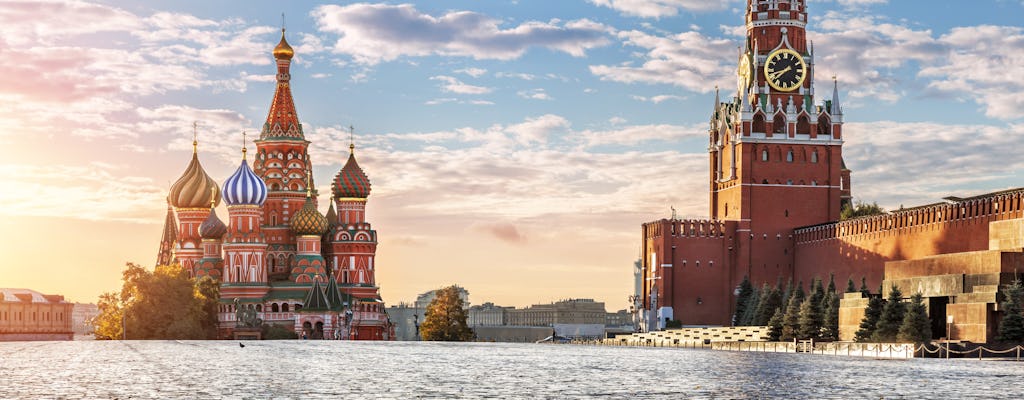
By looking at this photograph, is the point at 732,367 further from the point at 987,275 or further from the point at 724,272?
the point at 724,272

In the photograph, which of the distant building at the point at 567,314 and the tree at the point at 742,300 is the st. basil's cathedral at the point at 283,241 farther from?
the distant building at the point at 567,314

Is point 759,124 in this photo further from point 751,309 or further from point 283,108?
point 283,108

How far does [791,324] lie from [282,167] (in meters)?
47.3

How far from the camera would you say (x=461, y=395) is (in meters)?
25.5

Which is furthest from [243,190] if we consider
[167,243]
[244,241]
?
[167,243]

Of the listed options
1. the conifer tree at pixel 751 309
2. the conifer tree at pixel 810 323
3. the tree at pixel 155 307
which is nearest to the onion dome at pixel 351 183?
the tree at pixel 155 307

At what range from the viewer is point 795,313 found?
63.8 m

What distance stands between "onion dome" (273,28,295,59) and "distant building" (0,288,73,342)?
123ft

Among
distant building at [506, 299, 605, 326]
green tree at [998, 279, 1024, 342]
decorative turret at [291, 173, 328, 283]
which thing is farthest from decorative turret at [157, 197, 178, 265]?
distant building at [506, 299, 605, 326]

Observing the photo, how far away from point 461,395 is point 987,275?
27615 mm

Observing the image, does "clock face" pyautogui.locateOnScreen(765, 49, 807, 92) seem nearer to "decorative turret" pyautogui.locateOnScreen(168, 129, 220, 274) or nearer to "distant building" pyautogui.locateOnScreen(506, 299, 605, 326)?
"decorative turret" pyautogui.locateOnScreen(168, 129, 220, 274)

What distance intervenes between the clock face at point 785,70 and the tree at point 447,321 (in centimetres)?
2315

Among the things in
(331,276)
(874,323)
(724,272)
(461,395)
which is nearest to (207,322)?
(331,276)

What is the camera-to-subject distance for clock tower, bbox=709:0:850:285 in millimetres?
89812
